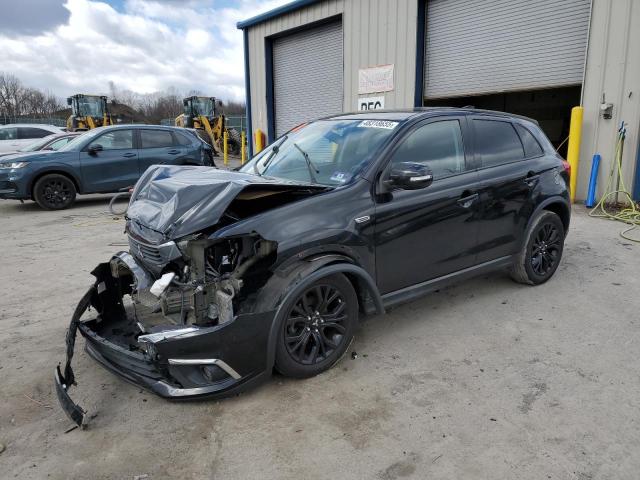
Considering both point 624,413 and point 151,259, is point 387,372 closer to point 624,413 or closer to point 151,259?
point 624,413

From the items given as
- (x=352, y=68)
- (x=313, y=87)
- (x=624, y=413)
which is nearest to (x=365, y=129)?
(x=624, y=413)

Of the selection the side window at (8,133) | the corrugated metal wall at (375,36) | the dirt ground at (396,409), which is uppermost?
the corrugated metal wall at (375,36)

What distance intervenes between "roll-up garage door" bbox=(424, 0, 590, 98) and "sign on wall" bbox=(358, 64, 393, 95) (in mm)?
923

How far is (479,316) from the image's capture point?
4137 millimetres

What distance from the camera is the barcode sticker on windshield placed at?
3.64 metres

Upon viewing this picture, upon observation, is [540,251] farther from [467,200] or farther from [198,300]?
[198,300]

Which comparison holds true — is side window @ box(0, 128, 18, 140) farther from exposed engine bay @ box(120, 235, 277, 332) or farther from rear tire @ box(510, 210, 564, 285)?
rear tire @ box(510, 210, 564, 285)

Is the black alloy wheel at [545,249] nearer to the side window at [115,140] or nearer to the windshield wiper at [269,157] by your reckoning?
the windshield wiper at [269,157]

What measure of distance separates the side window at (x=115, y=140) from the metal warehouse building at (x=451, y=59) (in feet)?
19.0

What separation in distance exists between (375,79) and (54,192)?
773 cm

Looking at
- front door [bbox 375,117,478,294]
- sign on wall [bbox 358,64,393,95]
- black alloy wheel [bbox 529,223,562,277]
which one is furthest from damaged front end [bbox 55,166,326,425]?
sign on wall [bbox 358,64,393,95]

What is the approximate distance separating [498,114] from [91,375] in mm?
3983

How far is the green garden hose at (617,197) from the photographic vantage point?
773 centimetres

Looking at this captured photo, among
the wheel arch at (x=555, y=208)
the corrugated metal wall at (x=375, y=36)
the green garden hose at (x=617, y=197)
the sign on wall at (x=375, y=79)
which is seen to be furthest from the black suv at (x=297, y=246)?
the sign on wall at (x=375, y=79)
